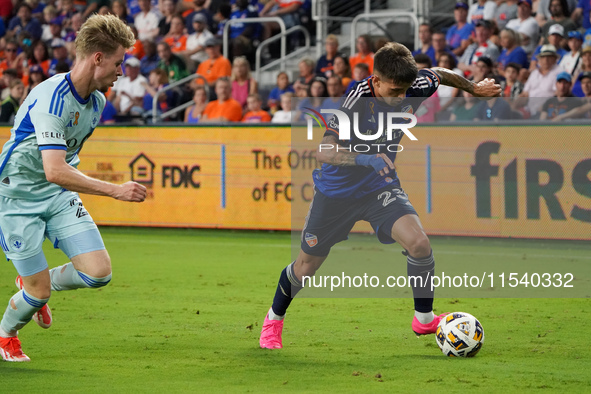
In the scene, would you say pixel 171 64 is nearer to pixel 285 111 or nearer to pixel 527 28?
pixel 285 111

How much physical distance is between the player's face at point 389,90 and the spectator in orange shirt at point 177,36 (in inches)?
531

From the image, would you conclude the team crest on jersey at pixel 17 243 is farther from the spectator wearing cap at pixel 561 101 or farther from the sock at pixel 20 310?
the spectator wearing cap at pixel 561 101

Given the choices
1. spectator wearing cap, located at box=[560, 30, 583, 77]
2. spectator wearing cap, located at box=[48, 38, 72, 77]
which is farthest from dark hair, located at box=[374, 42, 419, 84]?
spectator wearing cap, located at box=[48, 38, 72, 77]

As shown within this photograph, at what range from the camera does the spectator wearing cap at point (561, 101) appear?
12.2m

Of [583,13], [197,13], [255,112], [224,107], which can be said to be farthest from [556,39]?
[197,13]

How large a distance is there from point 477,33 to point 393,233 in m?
9.43

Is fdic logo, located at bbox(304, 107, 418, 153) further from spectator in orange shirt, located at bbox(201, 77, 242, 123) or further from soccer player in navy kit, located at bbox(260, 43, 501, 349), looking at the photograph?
spectator in orange shirt, located at bbox(201, 77, 242, 123)

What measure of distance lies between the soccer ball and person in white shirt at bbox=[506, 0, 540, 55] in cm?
977

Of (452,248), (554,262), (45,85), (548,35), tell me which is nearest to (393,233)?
(45,85)

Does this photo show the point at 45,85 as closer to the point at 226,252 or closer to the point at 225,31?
the point at 226,252

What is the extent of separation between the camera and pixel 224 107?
15.3 metres

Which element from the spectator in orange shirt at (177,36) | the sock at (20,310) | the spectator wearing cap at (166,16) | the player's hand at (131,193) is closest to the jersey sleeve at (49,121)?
the player's hand at (131,193)

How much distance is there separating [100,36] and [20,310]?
1872 mm

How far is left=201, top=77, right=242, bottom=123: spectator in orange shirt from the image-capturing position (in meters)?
15.2
